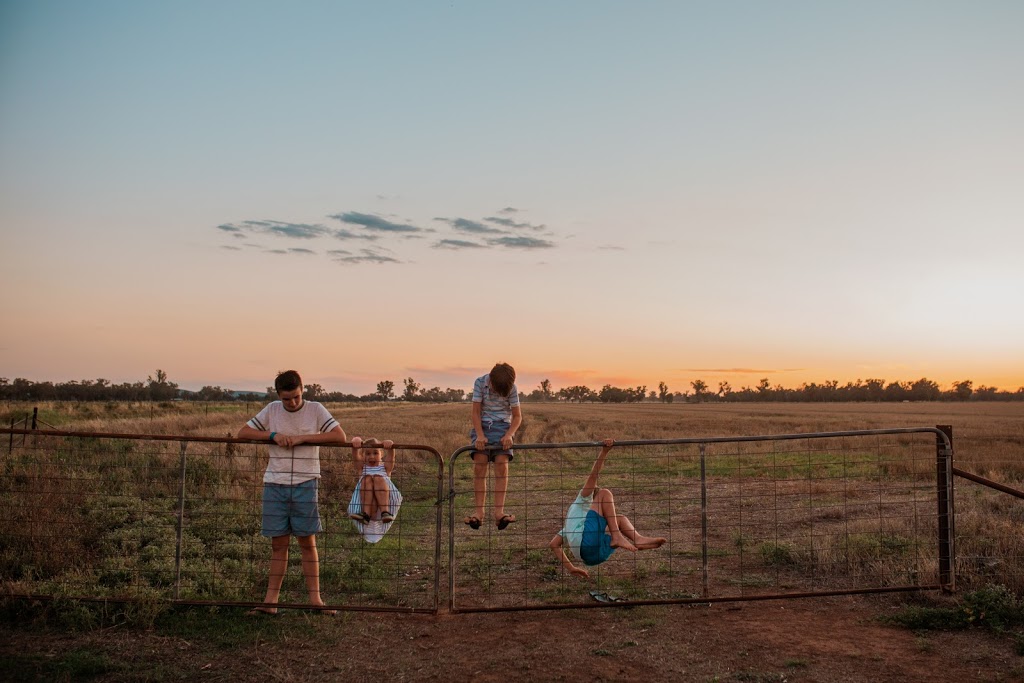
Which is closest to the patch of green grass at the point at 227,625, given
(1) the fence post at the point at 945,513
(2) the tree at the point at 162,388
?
(1) the fence post at the point at 945,513

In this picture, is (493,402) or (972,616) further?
(493,402)

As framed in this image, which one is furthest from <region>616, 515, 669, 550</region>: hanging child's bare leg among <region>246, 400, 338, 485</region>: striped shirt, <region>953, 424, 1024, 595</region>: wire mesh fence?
<region>953, 424, 1024, 595</region>: wire mesh fence

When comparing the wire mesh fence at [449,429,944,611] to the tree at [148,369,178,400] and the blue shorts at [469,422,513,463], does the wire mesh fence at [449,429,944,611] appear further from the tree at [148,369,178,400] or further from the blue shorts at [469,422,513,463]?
the tree at [148,369,178,400]

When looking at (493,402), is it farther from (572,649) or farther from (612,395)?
(612,395)

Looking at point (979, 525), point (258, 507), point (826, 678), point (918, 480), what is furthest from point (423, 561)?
point (918, 480)

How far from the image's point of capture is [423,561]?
Answer: 969 cm

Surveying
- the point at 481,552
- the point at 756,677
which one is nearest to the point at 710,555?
the point at 481,552

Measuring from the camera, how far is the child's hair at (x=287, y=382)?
6.42 m

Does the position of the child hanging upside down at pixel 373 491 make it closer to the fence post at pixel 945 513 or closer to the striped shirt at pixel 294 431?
the striped shirt at pixel 294 431

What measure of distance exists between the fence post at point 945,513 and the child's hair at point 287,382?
247 inches

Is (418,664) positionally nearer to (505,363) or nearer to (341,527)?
(505,363)

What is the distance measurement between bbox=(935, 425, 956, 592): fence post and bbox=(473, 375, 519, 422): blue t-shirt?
431cm

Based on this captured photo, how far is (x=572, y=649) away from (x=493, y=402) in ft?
8.68

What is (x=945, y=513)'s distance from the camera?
24.2 ft
